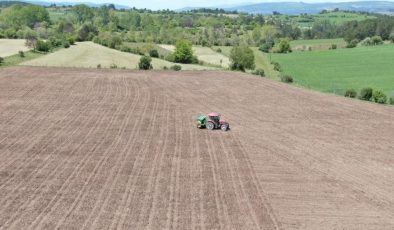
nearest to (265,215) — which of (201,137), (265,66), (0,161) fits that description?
(201,137)

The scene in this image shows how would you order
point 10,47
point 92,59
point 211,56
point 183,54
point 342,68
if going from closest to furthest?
point 92,59, point 183,54, point 342,68, point 10,47, point 211,56

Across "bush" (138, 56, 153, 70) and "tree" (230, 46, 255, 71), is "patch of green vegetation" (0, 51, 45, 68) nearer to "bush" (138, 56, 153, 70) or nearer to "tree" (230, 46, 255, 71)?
"bush" (138, 56, 153, 70)

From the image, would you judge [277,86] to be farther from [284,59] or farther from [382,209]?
[284,59]

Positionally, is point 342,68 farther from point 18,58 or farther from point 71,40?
point 18,58

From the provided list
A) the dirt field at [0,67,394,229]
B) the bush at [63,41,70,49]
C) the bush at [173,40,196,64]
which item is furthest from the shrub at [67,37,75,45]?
the dirt field at [0,67,394,229]

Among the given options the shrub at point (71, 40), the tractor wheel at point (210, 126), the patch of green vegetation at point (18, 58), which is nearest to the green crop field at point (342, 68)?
the tractor wheel at point (210, 126)

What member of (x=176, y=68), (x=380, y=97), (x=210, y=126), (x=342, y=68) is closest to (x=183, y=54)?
(x=176, y=68)
